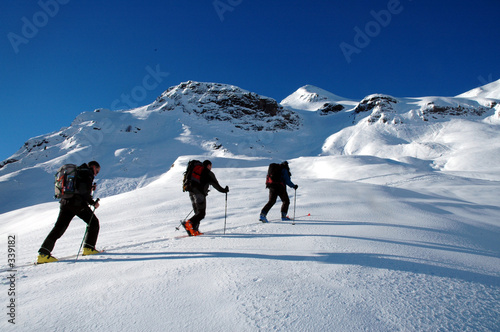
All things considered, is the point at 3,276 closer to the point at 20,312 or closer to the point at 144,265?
the point at 20,312

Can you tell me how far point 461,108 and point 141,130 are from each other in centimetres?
8245

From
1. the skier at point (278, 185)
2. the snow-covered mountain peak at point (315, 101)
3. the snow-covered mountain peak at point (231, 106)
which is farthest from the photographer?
the snow-covered mountain peak at point (315, 101)

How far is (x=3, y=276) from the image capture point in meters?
3.07

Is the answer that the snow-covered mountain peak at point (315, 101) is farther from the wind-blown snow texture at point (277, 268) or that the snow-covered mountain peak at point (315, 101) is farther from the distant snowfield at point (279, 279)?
the distant snowfield at point (279, 279)

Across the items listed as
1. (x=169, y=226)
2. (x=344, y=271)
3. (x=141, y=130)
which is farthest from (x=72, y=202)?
(x=141, y=130)

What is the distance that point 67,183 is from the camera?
389 centimetres

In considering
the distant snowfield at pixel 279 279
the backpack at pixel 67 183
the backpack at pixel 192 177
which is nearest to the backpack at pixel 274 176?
the distant snowfield at pixel 279 279

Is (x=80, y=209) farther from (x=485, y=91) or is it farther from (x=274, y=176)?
(x=485, y=91)

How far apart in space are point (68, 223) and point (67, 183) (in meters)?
0.65

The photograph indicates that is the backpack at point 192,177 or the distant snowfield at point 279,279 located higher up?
the backpack at point 192,177

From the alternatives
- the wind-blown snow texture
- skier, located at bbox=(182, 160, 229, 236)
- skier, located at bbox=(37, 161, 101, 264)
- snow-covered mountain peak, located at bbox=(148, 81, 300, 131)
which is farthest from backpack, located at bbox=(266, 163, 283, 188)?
snow-covered mountain peak, located at bbox=(148, 81, 300, 131)

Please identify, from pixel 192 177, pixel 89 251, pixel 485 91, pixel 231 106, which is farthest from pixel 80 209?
pixel 485 91

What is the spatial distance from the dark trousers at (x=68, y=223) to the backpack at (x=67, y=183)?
0.63 ft

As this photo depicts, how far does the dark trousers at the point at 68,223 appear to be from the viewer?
379cm
